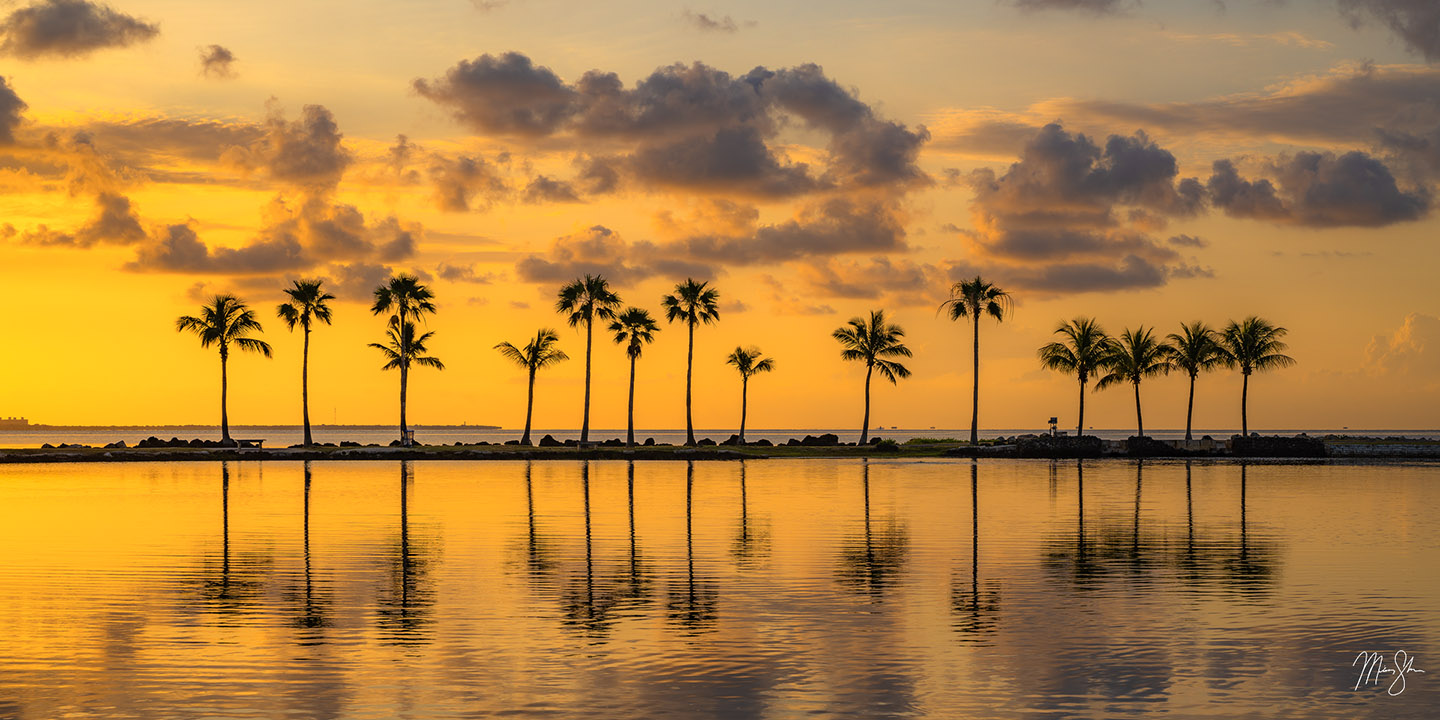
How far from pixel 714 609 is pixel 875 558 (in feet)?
25.2

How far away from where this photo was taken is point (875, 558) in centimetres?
2672

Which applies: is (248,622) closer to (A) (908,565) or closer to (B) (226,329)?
(A) (908,565)

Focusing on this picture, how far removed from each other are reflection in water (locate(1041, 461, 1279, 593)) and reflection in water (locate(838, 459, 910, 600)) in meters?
3.16

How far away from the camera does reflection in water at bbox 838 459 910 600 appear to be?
22761 mm

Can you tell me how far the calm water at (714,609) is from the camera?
13789 mm

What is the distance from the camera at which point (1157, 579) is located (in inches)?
918

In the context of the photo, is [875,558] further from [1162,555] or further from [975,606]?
[975,606]

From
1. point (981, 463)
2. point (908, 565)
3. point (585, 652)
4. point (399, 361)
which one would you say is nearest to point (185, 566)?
point (585, 652)

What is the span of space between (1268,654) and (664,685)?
7.79 meters
